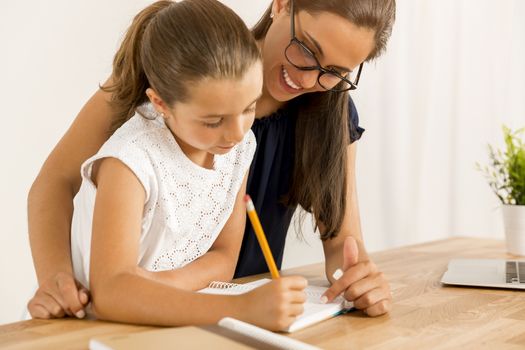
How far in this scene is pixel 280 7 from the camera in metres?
1.36

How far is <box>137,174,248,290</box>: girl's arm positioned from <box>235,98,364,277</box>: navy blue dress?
10.0 inches

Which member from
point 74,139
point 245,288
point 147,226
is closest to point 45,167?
point 74,139

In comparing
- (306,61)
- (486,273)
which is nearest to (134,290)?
(306,61)

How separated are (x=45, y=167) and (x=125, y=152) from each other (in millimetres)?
316

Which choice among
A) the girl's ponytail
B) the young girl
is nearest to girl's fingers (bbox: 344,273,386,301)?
the young girl

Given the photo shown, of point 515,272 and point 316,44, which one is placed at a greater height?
point 316,44

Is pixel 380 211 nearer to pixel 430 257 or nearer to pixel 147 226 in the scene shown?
pixel 430 257

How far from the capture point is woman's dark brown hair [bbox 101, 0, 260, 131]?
3.34ft

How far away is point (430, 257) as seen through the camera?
1.66m

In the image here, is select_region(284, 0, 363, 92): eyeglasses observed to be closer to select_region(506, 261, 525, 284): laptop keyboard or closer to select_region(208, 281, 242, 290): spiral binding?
select_region(208, 281, 242, 290): spiral binding

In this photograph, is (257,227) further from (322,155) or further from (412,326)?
(322,155)

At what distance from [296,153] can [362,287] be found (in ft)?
1.84

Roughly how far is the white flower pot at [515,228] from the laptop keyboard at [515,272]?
220mm

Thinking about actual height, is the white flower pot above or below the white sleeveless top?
below
